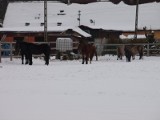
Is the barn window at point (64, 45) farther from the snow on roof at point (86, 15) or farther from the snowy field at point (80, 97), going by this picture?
the snow on roof at point (86, 15)

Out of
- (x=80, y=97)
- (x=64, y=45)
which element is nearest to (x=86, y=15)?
(x=64, y=45)

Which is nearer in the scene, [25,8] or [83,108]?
[83,108]

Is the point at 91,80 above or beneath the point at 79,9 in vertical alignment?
beneath

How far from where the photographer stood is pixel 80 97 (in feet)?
30.3

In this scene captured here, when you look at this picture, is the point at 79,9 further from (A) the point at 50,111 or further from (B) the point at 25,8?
(A) the point at 50,111

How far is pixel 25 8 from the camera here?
60.3 m

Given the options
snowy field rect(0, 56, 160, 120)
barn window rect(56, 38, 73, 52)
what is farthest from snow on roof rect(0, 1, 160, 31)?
snowy field rect(0, 56, 160, 120)

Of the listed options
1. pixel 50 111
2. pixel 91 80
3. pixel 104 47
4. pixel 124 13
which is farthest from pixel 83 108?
pixel 124 13

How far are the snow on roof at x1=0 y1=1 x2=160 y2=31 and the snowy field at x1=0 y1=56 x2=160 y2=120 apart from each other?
38.6 metres

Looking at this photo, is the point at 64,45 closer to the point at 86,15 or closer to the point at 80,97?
the point at 80,97

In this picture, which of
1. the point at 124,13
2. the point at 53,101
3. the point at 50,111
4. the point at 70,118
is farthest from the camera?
the point at 124,13

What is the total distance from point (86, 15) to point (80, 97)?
49.6m

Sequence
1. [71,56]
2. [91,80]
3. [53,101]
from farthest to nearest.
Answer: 1. [71,56]
2. [91,80]
3. [53,101]

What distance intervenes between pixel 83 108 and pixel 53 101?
931 millimetres
